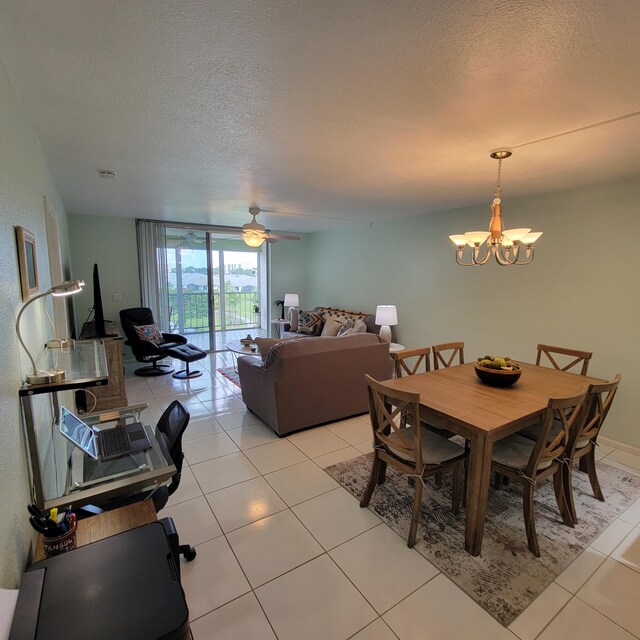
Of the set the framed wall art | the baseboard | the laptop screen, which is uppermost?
the framed wall art

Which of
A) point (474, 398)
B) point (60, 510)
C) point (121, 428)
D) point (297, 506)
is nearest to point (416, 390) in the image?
point (474, 398)

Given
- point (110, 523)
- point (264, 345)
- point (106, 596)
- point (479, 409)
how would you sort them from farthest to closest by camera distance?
point (264, 345) < point (479, 409) < point (110, 523) < point (106, 596)

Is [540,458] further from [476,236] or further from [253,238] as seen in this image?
[253,238]

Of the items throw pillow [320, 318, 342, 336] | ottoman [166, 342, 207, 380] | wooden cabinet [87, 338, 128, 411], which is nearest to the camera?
wooden cabinet [87, 338, 128, 411]

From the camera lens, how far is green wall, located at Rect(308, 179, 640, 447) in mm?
3053

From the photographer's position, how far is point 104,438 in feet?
5.96

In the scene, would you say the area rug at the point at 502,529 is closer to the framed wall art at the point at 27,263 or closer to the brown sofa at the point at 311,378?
the brown sofa at the point at 311,378

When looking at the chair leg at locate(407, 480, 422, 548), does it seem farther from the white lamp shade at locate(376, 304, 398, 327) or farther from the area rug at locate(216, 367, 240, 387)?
the area rug at locate(216, 367, 240, 387)

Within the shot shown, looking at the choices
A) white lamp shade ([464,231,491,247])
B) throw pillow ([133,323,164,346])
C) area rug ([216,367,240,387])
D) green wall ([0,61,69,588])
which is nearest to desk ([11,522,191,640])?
green wall ([0,61,69,588])

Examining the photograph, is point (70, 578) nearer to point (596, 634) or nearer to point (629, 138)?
point (596, 634)

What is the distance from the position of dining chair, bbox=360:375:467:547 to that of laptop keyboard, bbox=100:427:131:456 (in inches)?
55.9

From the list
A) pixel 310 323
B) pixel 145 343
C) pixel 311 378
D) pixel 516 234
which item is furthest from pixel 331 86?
pixel 310 323

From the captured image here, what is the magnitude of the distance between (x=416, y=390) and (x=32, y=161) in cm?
281

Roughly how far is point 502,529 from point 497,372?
1.02 metres
